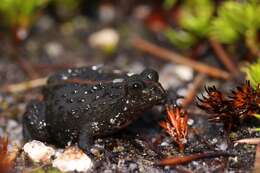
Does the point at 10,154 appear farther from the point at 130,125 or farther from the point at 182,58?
the point at 182,58

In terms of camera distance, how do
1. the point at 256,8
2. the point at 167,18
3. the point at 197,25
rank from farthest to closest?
1. the point at 167,18
2. the point at 197,25
3. the point at 256,8

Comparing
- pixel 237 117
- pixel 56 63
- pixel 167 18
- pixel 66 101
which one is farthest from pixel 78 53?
pixel 237 117

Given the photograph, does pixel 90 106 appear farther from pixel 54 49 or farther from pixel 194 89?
pixel 54 49

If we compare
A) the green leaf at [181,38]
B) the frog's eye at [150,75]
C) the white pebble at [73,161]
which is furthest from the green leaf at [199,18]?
the white pebble at [73,161]

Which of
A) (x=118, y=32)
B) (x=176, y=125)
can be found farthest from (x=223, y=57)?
(x=176, y=125)

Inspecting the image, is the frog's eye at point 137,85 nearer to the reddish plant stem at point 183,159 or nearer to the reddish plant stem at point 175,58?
the reddish plant stem at point 183,159
